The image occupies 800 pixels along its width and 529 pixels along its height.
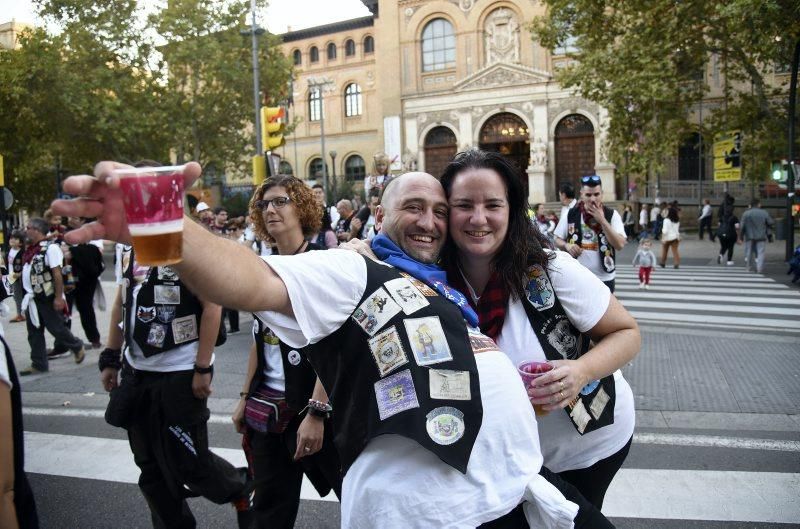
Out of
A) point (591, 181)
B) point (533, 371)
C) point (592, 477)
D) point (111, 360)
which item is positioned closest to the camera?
point (533, 371)

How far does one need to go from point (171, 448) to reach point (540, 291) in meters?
2.24

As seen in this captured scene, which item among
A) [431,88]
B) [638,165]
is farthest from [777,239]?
[431,88]

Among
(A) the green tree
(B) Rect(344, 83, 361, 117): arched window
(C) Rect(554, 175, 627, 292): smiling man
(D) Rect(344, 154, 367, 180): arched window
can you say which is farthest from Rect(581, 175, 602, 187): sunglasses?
(B) Rect(344, 83, 361, 117): arched window

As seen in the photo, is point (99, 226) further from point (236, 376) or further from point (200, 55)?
point (200, 55)

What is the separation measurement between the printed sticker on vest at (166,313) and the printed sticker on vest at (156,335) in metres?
0.05

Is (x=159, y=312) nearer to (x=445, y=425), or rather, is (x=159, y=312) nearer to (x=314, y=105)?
(x=445, y=425)

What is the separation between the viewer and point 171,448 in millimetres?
3406

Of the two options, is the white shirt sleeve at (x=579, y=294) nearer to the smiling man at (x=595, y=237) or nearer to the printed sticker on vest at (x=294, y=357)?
the printed sticker on vest at (x=294, y=357)

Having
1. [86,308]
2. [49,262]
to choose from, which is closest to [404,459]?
[49,262]

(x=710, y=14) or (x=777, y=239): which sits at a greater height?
(x=710, y=14)

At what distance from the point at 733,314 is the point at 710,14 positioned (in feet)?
31.6

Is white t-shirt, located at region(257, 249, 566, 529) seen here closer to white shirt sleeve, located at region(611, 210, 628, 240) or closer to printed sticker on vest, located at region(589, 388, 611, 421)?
printed sticker on vest, located at region(589, 388, 611, 421)

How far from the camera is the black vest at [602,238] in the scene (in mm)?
6773

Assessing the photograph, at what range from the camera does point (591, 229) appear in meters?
6.84
